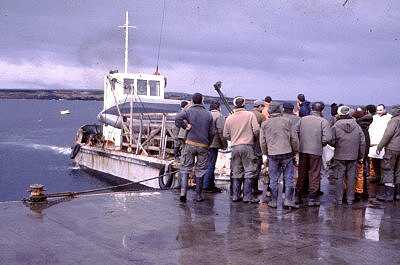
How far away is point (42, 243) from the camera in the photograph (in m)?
5.78

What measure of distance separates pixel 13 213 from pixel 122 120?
1783 centimetres

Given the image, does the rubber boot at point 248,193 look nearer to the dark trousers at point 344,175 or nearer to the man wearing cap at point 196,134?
the man wearing cap at point 196,134

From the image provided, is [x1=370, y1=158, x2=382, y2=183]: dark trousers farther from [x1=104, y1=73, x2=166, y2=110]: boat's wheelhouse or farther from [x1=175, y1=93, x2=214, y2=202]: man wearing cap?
[x1=104, y1=73, x2=166, y2=110]: boat's wheelhouse

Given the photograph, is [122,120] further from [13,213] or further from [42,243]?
[42,243]

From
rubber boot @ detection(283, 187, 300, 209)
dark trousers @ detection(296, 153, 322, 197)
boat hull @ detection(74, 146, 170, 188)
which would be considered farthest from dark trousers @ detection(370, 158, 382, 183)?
boat hull @ detection(74, 146, 170, 188)

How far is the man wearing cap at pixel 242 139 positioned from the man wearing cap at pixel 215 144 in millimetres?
635

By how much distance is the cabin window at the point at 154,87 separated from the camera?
27.2 m

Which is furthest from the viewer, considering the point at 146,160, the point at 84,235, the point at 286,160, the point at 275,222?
the point at 146,160

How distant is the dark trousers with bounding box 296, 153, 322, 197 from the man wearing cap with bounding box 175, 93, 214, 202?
174 centimetres

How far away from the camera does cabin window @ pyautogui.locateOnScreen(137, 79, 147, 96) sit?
26.8 m

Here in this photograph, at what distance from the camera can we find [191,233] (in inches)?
252

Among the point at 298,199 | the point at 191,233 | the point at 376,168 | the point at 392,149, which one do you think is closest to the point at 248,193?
the point at 298,199

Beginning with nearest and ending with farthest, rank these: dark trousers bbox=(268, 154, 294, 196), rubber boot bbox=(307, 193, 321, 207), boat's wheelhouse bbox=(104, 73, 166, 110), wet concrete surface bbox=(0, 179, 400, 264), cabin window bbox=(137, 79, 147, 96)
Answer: wet concrete surface bbox=(0, 179, 400, 264)
dark trousers bbox=(268, 154, 294, 196)
rubber boot bbox=(307, 193, 321, 207)
boat's wheelhouse bbox=(104, 73, 166, 110)
cabin window bbox=(137, 79, 147, 96)

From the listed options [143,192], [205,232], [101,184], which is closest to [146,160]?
[101,184]
